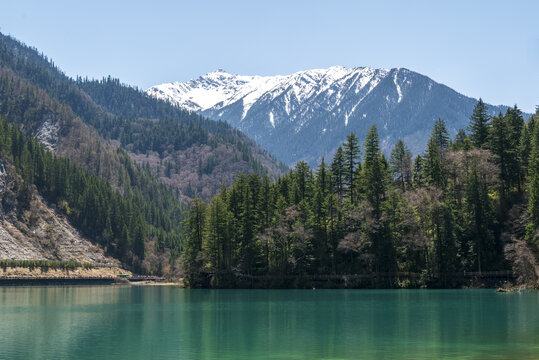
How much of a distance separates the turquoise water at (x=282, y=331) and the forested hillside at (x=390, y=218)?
105 feet

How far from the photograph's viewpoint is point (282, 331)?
4559 centimetres

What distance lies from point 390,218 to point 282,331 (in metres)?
64.5

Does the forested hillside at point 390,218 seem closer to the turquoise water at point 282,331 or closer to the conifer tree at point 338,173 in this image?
the conifer tree at point 338,173

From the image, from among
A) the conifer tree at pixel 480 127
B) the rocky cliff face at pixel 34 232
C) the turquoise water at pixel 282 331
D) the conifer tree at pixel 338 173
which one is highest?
the conifer tree at pixel 480 127

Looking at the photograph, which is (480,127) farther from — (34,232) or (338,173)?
(34,232)

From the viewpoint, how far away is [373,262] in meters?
106

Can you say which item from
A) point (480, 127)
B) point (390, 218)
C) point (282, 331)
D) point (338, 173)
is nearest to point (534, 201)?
point (390, 218)

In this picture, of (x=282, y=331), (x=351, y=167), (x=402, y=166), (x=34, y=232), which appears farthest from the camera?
(x=34, y=232)

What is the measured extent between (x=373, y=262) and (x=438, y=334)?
6433cm

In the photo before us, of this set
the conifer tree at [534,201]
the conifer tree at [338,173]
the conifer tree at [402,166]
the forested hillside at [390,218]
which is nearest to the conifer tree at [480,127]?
the forested hillside at [390,218]

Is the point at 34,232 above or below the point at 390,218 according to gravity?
below

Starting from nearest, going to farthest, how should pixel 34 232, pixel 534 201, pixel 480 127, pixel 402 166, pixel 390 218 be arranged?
1. pixel 534 201
2. pixel 390 218
3. pixel 480 127
4. pixel 402 166
5. pixel 34 232

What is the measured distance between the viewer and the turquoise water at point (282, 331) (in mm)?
35281

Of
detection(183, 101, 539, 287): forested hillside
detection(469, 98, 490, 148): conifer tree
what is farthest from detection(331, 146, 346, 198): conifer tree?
detection(469, 98, 490, 148): conifer tree
